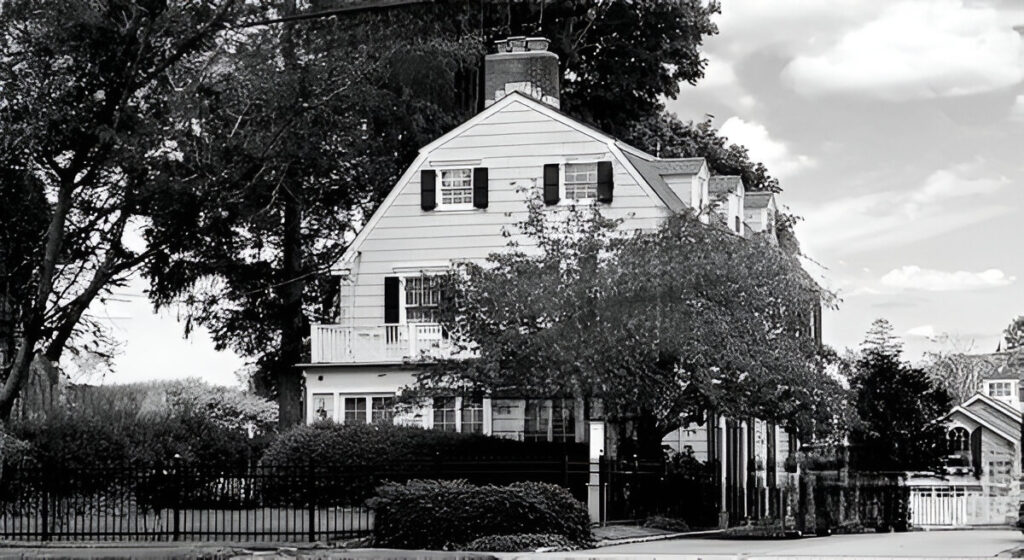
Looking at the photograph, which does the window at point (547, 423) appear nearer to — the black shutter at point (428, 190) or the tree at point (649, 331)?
Answer: the tree at point (649, 331)

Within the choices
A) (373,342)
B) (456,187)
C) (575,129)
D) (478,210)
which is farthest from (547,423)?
(575,129)

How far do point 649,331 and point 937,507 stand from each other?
16.7 m

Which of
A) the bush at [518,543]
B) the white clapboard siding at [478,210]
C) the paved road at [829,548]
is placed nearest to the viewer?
the paved road at [829,548]

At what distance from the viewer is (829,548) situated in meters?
24.7

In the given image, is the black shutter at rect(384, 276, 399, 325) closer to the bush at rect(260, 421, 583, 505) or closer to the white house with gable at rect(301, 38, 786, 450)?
the white house with gable at rect(301, 38, 786, 450)

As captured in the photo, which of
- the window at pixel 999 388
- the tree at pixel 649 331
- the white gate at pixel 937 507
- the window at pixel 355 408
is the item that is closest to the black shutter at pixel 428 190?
the window at pixel 355 408

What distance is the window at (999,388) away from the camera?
240 ft

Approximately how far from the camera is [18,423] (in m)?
30.4

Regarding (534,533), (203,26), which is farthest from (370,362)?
(534,533)

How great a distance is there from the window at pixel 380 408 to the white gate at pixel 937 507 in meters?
14.1

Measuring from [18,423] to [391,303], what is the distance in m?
11.6

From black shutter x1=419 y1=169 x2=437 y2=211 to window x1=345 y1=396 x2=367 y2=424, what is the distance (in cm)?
505

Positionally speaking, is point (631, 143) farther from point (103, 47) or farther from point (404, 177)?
point (103, 47)

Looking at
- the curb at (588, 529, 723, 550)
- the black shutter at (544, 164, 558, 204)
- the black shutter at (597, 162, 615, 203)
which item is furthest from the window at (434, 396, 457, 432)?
the curb at (588, 529, 723, 550)
